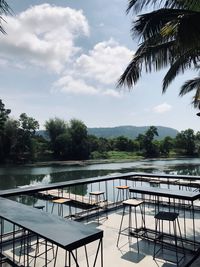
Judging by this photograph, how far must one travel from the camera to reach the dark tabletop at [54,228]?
2.00 m

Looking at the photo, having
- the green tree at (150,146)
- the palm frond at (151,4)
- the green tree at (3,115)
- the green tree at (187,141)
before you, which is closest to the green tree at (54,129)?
the green tree at (3,115)

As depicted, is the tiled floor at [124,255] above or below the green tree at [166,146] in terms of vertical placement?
below

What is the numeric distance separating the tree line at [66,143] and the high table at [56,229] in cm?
3276

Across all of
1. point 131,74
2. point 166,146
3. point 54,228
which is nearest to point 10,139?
point 166,146

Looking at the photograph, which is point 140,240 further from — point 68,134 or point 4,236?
point 68,134

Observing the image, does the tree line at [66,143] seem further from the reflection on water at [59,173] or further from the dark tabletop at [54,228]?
the dark tabletop at [54,228]

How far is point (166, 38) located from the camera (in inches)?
186

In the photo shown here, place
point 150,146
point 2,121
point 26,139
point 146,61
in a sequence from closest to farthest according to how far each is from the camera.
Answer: point 146,61, point 2,121, point 26,139, point 150,146

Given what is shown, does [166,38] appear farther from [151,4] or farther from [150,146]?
[150,146]

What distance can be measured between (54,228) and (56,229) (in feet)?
0.10

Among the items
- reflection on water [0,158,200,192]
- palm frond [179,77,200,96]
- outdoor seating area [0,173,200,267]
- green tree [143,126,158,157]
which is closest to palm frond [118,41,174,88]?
outdoor seating area [0,173,200,267]

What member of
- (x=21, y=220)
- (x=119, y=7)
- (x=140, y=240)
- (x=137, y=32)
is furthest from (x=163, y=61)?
(x=21, y=220)

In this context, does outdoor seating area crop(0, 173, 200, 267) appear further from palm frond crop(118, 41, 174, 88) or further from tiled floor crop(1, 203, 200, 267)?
palm frond crop(118, 41, 174, 88)

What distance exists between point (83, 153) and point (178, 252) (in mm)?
36178
